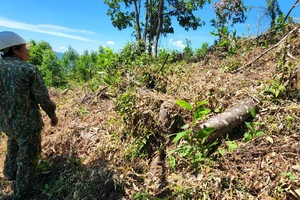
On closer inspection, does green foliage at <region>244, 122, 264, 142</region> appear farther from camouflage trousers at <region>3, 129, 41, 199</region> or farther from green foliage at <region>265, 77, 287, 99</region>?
camouflage trousers at <region>3, 129, 41, 199</region>

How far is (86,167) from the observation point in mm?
2670

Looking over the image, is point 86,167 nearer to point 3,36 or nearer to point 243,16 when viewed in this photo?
point 3,36

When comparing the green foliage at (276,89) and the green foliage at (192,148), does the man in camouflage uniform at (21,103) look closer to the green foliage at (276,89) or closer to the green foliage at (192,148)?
the green foliage at (192,148)

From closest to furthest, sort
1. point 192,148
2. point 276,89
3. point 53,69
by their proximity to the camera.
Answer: point 192,148 < point 276,89 < point 53,69

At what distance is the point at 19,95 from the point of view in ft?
7.43

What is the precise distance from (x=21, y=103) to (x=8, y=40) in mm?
610

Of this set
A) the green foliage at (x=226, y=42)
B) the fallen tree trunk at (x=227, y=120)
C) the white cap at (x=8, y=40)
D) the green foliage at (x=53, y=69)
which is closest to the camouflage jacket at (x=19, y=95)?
the white cap at (x=8, y=40)

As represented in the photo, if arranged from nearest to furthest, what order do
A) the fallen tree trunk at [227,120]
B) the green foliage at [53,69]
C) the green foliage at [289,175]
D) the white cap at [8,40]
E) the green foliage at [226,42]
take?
the green foliage at [289,175], the white cap at [8,40], the fallen tree trunk at [227,120], the green foliage at [226,42], the green foliage at [53,69]

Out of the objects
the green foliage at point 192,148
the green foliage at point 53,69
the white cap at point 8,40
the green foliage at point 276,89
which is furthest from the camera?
the green foliage at point 53,69

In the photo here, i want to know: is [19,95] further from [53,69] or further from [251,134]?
[53,69]

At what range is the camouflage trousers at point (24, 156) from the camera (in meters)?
2.37

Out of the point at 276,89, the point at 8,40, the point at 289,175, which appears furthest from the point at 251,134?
the point at 8,40

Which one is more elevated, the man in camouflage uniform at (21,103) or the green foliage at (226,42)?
the green foliage at (226,42)

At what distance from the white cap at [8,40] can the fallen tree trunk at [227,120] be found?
1.99 metres
